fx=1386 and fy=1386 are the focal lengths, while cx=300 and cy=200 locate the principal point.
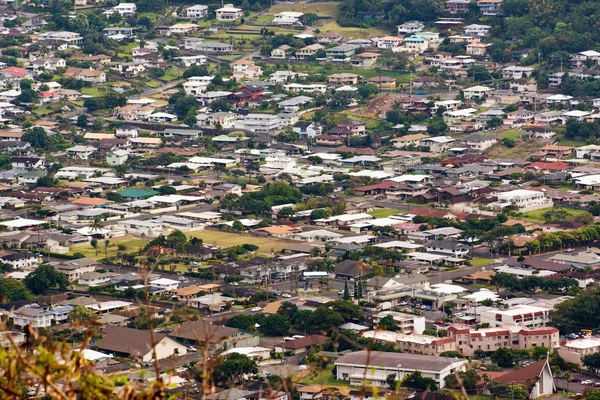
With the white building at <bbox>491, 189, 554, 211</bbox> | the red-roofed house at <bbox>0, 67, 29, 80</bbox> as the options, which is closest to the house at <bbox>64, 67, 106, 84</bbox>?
the red-roofed house at <bbox>0, 67, 29, 80</bbox>

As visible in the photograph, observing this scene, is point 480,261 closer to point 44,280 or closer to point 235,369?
point 44,280

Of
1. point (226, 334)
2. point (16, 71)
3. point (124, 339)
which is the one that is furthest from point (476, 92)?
point (124, 339)

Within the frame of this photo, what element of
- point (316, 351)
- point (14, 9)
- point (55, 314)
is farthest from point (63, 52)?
point (316, 351)

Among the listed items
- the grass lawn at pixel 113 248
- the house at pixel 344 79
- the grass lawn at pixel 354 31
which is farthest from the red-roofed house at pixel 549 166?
the grass lawn at pixel 354 31

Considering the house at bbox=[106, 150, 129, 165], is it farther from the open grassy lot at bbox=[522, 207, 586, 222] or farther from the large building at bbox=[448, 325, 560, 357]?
the large building at bbox=[448, 325, 560, 357]

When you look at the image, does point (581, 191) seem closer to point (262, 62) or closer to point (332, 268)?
point (332, 268)

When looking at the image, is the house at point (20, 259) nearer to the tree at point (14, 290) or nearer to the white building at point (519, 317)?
the tree at point (14, 290)
